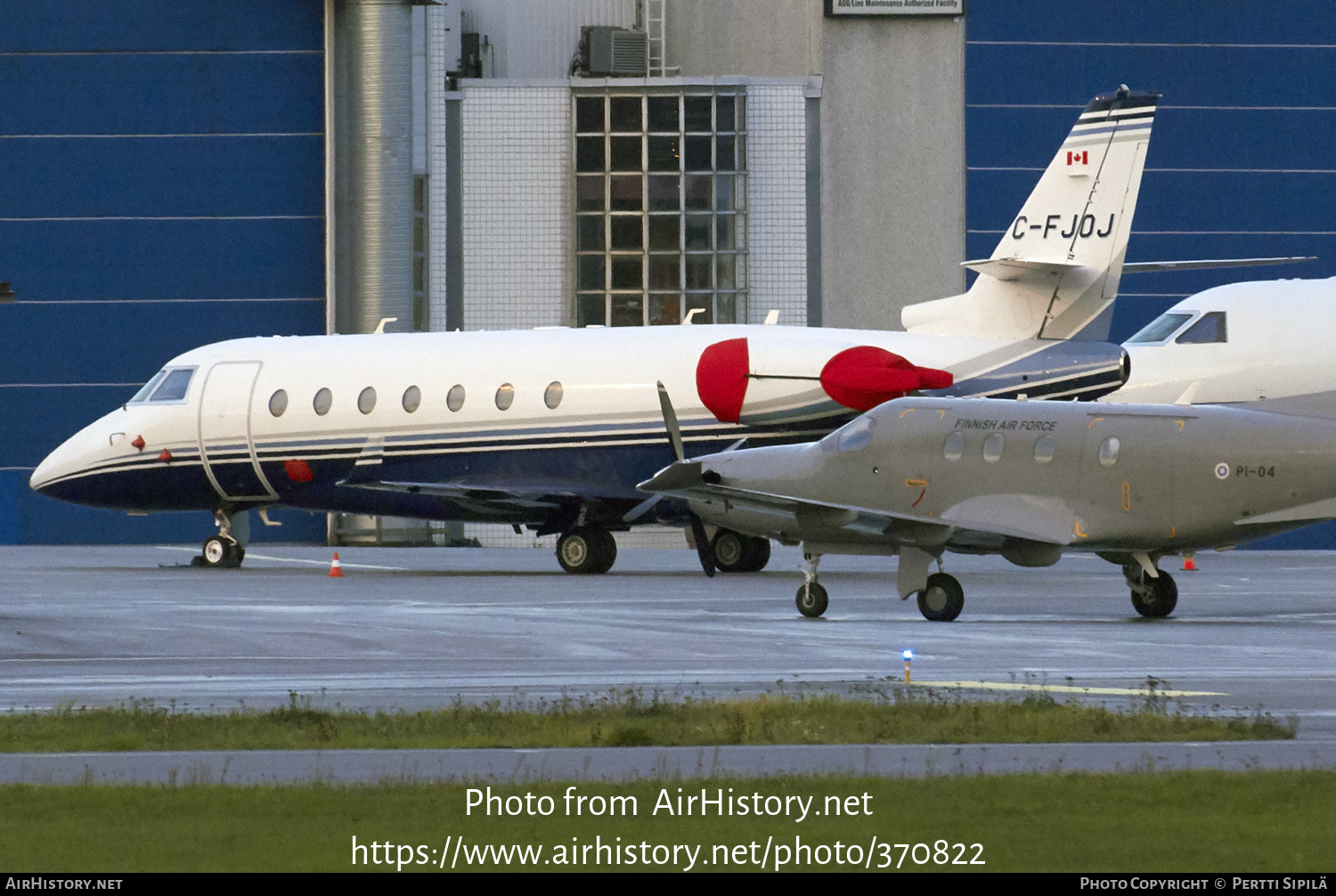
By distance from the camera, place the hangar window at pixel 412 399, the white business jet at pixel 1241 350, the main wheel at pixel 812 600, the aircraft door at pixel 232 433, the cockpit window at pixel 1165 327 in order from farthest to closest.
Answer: the cockpit window at pixel 1165 327 < the white business jet at pixel 1241 350 < the aircraft door at pixel 232 433 < the hangar window at pixel 412 399 < the main wheel at pixel 812 600

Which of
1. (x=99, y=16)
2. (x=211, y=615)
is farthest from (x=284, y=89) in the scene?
(x=211, y=615)

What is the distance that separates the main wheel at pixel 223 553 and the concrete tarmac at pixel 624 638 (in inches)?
90.1

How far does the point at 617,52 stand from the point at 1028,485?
124 feet

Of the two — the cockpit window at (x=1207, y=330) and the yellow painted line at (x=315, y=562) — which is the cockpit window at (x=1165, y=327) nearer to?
the cockpit window at (x=1207, y=330)

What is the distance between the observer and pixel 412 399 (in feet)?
117

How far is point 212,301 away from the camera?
57.3 metres

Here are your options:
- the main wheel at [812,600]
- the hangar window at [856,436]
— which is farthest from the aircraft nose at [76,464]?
the main wheel at [812,600]

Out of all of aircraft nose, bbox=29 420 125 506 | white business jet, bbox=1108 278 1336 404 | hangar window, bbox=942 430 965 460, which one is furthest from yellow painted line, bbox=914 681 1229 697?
aircraft nose, bbox=29 420 125 506

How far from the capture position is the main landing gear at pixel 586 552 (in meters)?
34.9

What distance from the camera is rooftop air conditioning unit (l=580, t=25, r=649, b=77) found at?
60.0m

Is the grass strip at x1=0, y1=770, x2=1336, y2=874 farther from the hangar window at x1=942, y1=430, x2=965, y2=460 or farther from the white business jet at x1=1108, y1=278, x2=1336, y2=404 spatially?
the white business jet at x1=1108, y1=278, x2=1336, y2=404

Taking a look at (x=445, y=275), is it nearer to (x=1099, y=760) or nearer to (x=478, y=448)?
(x=478, y=448)

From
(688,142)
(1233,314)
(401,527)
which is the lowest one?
(401,527)

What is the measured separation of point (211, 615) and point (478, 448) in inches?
402
